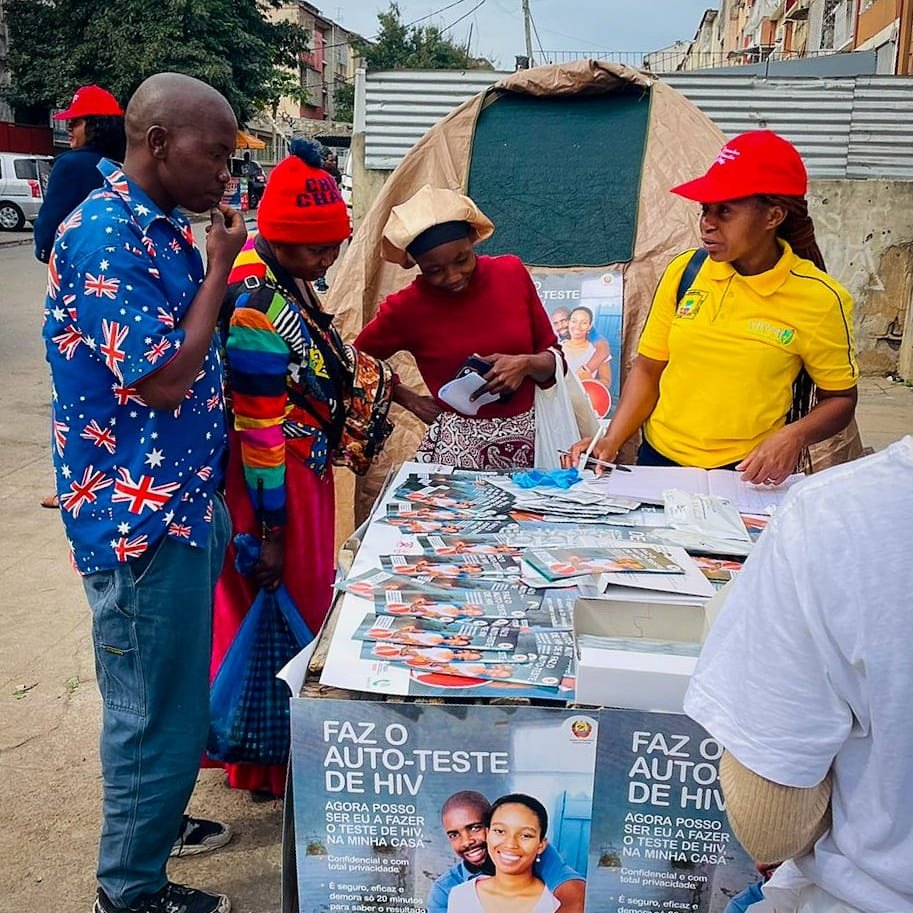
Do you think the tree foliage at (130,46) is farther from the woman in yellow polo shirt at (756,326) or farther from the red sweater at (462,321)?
the woman in yellow polo shirt at (756,326)

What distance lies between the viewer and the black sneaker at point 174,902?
192 cm

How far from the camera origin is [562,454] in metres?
2.58

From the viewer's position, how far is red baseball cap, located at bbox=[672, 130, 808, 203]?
7.00 ft

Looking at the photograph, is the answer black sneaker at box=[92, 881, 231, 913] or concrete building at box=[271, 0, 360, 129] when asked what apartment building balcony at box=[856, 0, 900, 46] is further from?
concrete building at box=[271, 0, 360, 129]

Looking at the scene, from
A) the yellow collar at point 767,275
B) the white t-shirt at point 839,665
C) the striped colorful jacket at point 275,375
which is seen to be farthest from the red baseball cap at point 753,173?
the white t-shirt at point 839,665

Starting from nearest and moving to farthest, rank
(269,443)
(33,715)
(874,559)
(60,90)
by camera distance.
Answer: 1. (874,559)
2. (269,443)
3. (33,715)
4. (60,90)

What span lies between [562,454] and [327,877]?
1.35 metres

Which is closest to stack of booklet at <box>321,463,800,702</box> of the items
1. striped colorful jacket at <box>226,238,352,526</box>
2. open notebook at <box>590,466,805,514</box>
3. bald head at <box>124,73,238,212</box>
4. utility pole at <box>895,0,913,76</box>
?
open notebook at <box>590,466,805,514</box>

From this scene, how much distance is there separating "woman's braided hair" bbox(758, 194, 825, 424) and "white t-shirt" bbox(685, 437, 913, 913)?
1.49 m

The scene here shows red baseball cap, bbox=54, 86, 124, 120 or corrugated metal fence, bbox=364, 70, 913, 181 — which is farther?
corrugated metal fence, bbox=364, 70, 913, 181

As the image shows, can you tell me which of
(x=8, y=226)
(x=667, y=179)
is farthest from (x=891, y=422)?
(x=8, y=226)

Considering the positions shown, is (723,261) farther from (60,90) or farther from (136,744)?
(60,90)

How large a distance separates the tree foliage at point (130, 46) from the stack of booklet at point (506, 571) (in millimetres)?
22521

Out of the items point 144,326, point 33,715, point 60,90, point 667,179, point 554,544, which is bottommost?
point 33,715
